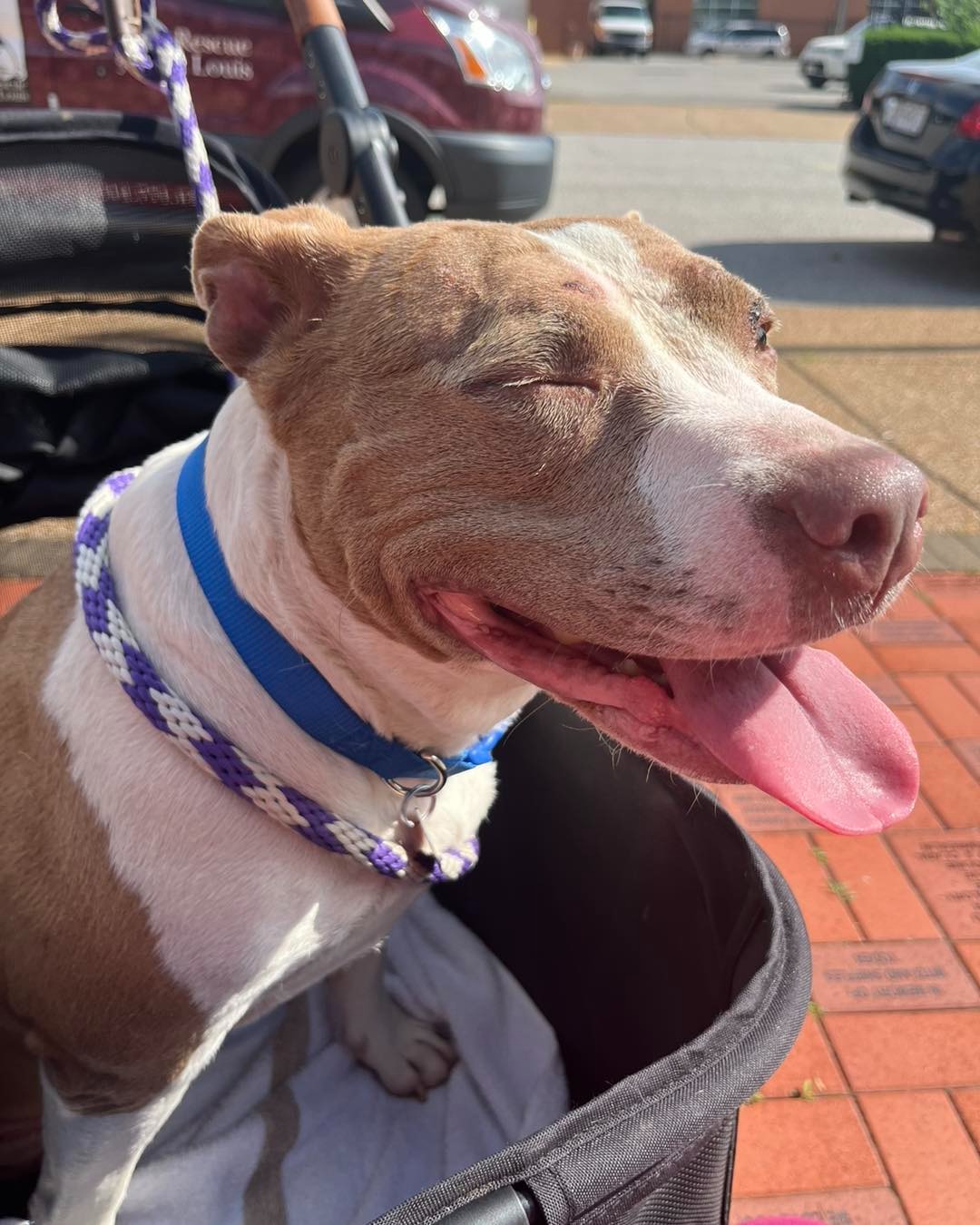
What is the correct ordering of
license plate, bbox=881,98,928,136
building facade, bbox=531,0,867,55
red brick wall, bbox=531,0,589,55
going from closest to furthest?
license plate, bbox=881,98,928,136 < red brick wall, bbox=531,0,589,55 < building facade, bbox=531,0,867,55

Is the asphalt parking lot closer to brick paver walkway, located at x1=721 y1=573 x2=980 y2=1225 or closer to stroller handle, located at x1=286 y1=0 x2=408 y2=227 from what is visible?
brick paver walkway, located at x1=721 y1=573 x2=980 y2=1225

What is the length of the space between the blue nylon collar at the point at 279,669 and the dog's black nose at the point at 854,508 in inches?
28.7

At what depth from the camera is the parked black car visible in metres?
8.33

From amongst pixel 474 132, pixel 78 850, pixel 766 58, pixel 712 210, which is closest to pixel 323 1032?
pixel 78 850

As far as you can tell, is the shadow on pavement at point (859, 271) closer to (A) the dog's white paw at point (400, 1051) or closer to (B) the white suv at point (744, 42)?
(A) the dog's white paw at point (400, 1051)

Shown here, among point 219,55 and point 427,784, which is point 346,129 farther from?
point 219,55

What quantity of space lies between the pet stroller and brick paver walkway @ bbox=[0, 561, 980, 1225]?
0.41 metres

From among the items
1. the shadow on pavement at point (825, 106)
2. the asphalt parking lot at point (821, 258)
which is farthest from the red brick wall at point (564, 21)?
the asphalt parking lot at point (821, 258)

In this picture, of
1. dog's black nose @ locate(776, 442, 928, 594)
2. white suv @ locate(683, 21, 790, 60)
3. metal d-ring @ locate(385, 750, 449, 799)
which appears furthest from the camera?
white suv @ locate(683, 21, 790, 60)

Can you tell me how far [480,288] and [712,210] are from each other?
1028cm

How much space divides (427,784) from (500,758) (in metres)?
0.71

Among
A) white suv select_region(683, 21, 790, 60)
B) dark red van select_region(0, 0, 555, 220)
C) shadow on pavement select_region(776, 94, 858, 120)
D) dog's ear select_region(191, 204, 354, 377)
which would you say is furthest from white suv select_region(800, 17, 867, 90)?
dog's ear select_region(191, 204, 354, 377)

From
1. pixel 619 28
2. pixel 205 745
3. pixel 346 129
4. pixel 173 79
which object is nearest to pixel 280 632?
pixel 205 745

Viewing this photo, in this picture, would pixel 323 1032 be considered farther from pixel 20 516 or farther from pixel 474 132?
pixel 474 132
